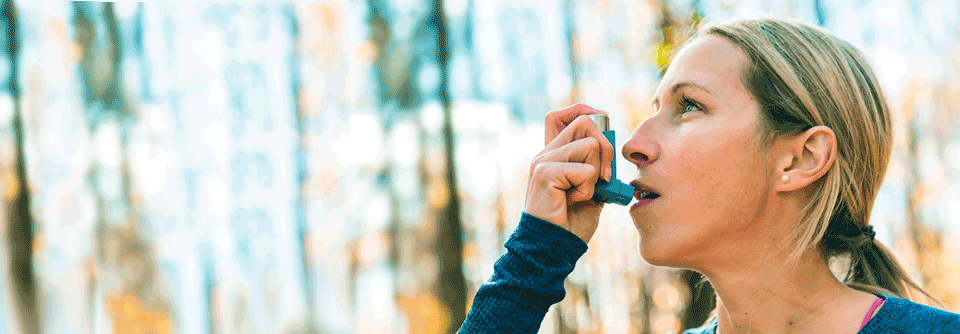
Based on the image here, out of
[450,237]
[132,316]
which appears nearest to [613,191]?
[450,237]

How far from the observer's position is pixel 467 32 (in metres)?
2.50

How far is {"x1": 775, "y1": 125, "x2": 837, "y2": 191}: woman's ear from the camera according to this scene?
0.77 metres

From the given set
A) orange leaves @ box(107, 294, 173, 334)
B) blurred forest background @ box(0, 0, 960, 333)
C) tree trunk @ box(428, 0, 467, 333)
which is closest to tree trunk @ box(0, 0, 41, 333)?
blurred forest background @ box(0, 0, 960, 333)

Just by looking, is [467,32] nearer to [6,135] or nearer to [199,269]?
[199,269]

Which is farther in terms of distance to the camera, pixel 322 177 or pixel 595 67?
pixel 595 67

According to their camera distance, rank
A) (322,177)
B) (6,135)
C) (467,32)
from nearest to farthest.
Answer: (6,135) < (322,177) < (467,32)

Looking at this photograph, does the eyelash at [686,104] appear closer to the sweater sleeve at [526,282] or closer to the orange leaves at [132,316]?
the sweater sleeve at [526,282]

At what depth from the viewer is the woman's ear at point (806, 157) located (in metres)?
0.77

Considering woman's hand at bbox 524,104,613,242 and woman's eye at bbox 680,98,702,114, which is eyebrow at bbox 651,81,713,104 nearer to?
woman's eye at bbox 680,98,702,114

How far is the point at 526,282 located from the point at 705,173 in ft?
0.93

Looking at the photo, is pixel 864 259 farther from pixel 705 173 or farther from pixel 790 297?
pixel 705 173

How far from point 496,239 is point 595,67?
2.67 feet

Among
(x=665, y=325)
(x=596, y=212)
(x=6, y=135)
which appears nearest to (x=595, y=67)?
(x=665, y=325)

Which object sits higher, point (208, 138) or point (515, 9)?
point (515, 9)
